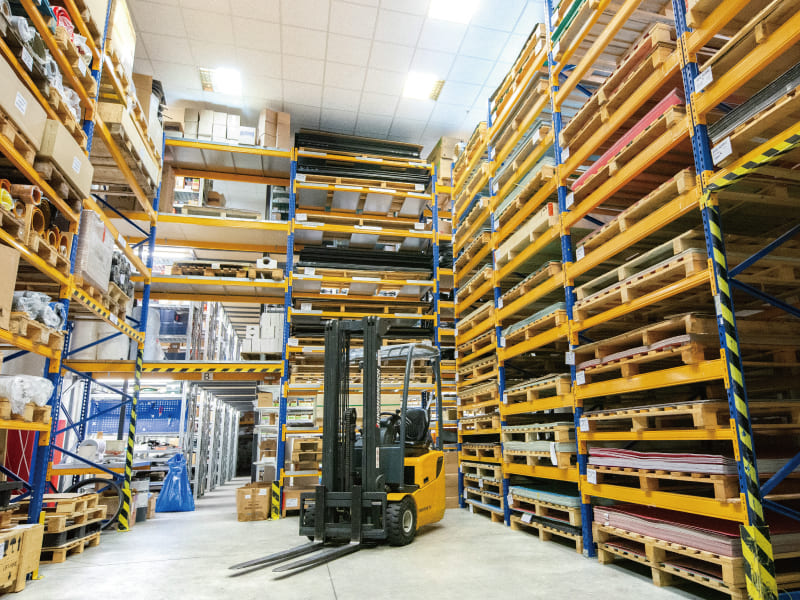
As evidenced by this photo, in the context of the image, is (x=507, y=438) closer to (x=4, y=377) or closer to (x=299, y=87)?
(x=4, y=377)

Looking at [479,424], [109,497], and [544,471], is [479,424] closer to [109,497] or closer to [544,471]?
[544,471]

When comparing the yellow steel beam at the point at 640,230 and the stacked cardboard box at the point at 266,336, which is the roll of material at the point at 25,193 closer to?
the yellow steel beam at the point at 640,230

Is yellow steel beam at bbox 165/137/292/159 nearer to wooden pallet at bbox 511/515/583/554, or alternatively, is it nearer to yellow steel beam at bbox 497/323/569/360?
yellow steel beam at bbox 497/323/569/360

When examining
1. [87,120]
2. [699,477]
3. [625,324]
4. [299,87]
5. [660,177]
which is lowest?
[699,477]

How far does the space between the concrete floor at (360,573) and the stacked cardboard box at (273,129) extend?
286 inches

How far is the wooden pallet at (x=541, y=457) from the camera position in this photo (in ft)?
18.3

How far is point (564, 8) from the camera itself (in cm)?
618

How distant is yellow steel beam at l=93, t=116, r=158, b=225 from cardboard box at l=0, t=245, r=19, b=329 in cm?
274

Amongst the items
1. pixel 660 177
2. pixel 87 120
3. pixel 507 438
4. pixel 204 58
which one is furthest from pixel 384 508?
pixel 204 58

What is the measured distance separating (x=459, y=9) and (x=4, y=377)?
8.36 metres

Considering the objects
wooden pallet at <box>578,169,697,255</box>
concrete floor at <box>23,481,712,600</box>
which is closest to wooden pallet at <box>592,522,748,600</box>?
concrete floor at <box>23,481,712,600</box>

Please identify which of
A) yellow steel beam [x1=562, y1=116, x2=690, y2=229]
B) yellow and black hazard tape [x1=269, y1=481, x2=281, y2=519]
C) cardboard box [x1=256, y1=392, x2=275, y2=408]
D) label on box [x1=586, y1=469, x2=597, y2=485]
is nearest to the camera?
yellow steel beam [x1=562, y1=116, x2=690, y2=229]

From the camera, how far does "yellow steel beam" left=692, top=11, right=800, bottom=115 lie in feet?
10.5

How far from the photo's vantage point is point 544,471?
6047 millimetres
